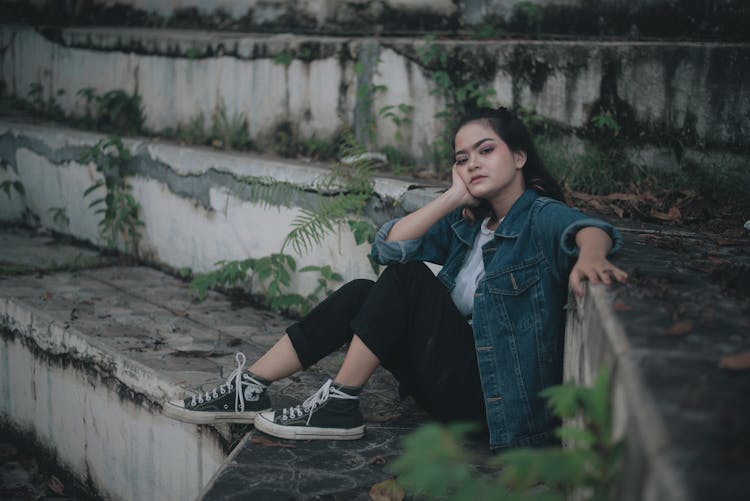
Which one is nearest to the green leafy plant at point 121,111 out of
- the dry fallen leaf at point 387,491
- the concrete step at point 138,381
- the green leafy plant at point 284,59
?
the concrete step at point 138,381

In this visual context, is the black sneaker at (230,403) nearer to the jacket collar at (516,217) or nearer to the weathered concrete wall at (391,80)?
→ the jacket collar at (516,217)

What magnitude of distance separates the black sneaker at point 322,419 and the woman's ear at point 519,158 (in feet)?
3.56

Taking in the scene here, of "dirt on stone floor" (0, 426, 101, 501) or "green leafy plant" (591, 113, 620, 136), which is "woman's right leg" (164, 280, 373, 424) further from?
"green leafy plant" (591, 113, 620, 136)

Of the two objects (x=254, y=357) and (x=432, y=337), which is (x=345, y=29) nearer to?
(x=254, y=357)

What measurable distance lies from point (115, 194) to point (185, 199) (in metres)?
0.76

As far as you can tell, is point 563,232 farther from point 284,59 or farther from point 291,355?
point 284,59

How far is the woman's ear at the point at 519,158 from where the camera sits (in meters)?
3.19

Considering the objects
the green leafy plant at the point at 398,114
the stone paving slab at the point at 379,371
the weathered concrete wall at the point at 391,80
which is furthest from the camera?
the green leafy plant at the point at 398,114

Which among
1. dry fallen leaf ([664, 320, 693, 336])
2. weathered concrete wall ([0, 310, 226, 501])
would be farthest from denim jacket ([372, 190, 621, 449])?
weathered concrete wall ([0, 310, 226, 501])

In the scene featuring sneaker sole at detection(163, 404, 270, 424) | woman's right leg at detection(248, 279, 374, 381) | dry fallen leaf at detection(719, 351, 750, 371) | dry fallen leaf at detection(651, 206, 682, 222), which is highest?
dry fallen leaf at detection(719, 351, 750, 371)

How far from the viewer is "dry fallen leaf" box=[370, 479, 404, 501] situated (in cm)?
272

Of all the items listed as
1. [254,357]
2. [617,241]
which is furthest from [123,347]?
[617,241]

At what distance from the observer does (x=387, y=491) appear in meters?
2.76

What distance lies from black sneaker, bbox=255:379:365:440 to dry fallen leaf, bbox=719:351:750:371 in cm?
172
